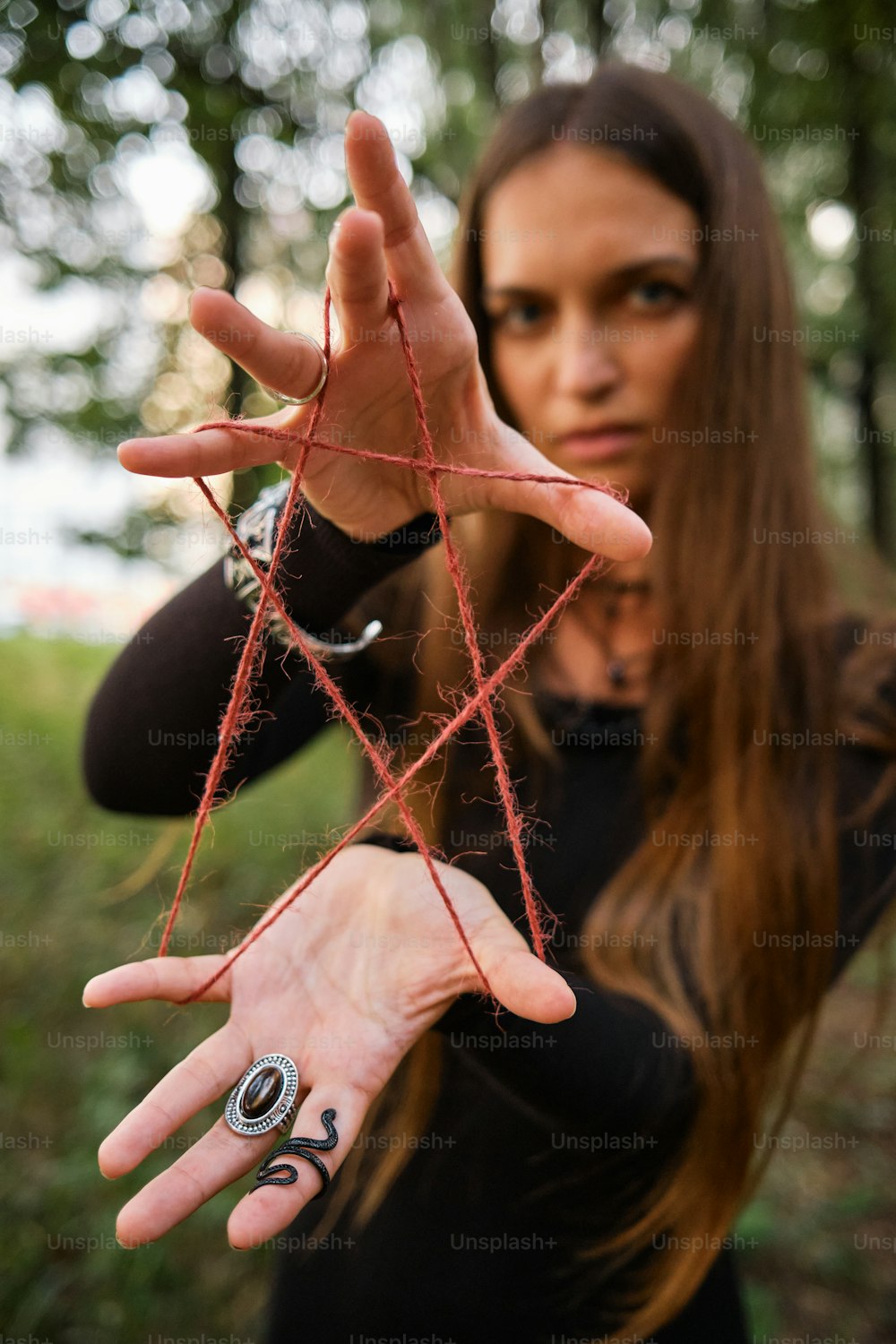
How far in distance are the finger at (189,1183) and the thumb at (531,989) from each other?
1.10ft

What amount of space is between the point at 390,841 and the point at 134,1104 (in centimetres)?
247

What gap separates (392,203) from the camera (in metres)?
0.82

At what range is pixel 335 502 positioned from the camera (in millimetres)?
1077

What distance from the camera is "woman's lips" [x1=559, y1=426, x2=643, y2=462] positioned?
169 cm

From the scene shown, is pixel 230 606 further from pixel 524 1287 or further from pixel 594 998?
pixel 524 1287

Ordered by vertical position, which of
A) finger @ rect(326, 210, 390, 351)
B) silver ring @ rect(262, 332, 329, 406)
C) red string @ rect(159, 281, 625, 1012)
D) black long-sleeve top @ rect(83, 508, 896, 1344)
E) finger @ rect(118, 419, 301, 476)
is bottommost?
black long-sleeve top @ rect(83, 508, 896, 1344)

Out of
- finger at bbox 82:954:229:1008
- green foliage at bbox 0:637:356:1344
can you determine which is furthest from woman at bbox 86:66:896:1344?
green foliage at bbox 0:637:356:1344

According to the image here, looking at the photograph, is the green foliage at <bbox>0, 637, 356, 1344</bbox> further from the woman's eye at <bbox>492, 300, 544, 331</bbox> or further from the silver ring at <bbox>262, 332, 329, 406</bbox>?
the woman's eye at <bbox>492, 300, 544, 331</bbox>

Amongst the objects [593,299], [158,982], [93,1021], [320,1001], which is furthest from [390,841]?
[93,1021]

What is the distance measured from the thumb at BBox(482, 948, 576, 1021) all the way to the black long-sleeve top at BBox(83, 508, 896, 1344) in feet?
0.49

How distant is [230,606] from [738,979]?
3.98 ft

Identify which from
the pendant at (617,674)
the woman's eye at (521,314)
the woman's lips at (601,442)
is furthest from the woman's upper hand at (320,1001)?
the woman's eye at (521,314)

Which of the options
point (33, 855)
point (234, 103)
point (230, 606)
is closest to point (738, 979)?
point (230, 606)

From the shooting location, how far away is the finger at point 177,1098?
33.9 inches
